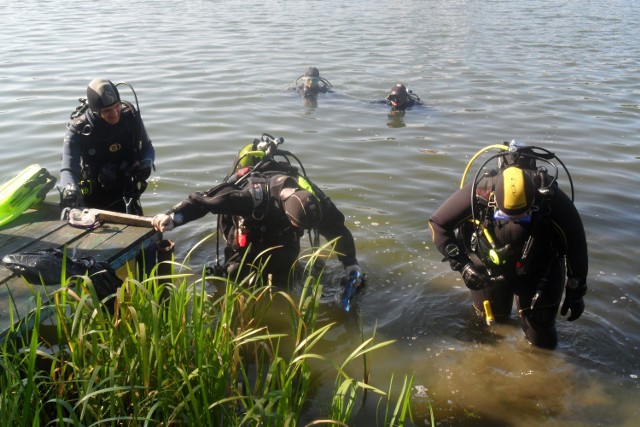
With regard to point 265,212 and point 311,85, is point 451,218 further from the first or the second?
point 311,85

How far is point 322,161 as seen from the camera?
8.20 metres

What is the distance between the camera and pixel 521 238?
4.08m

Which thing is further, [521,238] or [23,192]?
[23,192]

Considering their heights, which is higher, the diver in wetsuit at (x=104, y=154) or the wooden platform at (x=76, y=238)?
the diver in wetsuit at (x=104, y=154)

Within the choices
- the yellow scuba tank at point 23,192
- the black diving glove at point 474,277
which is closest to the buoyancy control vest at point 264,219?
the black diving glove at point 474,277

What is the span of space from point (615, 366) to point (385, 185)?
3.60 metres

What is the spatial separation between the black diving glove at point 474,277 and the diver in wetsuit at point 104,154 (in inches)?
98.3

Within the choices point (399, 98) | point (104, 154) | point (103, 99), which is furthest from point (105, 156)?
point (399, 98)

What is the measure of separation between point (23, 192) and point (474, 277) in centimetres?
315

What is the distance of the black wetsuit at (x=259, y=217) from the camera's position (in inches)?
171

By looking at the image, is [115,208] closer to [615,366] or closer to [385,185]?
[385,185]

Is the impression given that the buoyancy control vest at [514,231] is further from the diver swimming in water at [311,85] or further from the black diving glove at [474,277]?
the diver swimming in water at [311,85]

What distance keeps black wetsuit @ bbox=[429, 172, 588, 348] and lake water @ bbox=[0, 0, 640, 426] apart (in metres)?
0.34

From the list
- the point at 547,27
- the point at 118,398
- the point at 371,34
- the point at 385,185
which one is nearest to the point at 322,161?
the point at 385,185
